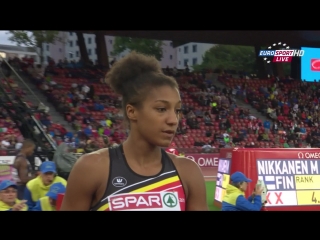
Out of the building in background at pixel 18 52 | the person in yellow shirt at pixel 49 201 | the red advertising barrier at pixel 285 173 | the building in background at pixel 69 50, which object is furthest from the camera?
the building in background at pixel 69 50

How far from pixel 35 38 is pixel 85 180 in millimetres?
22728

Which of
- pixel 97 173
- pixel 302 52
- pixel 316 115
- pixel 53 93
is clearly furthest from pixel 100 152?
pixel 302 52

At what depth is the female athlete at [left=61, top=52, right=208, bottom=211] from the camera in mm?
2047

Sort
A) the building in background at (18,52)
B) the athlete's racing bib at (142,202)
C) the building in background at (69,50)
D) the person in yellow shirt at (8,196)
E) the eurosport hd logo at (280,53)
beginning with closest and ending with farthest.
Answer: the athlete's racing bib at (142,202) < the person in yellow shirt at (8,196) < the building in background at (18,52) < the building in background at (69,50) < the eurosport hd logo at (280,53)

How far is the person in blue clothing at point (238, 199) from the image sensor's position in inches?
197

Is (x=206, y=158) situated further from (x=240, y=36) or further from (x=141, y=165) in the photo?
(x=141, y=165)

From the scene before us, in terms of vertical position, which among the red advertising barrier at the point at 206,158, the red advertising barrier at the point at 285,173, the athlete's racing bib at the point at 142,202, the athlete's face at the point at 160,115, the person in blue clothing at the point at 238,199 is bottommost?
the athlete's racing bib at the point at 142,202

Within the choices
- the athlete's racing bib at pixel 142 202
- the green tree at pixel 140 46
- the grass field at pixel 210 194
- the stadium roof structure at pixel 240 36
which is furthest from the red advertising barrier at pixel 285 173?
the green tree at pixel 140 46

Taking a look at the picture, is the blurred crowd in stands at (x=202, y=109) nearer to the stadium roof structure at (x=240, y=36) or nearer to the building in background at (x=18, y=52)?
the building in background at (x=18, y=52)

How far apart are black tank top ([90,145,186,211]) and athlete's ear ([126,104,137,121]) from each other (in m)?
0.17

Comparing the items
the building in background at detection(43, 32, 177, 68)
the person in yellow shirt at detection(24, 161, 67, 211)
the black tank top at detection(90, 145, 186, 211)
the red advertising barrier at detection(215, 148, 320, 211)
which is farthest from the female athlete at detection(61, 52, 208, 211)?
the building in background at detection(43, 32, 177, 68)

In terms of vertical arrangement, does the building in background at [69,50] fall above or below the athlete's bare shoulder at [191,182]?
above

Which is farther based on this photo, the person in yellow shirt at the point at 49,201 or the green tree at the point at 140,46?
the green tree at the point at 140,46

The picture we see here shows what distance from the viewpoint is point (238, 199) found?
5039 millimetres
